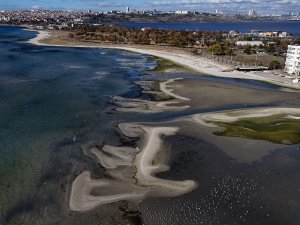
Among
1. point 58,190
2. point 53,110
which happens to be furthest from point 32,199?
point 53,110

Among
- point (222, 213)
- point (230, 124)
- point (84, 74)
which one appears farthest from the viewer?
point (84, 74)

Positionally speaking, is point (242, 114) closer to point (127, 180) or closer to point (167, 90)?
point (167, 90)

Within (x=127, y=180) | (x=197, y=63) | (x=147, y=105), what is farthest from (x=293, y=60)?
(x=127, y=180)

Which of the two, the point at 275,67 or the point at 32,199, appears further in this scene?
the point at 275,67

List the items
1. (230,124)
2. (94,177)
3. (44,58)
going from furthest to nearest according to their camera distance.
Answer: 1. (44,58)
2. (230,124)
3. (94,177)

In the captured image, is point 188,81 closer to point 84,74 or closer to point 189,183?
point 84,74

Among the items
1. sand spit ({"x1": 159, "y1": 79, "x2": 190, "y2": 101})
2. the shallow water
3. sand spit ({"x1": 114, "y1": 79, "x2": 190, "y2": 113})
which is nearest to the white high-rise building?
sand spit ({"x1": 159, "y1": 79, "x2": 190, "y2": 101})
